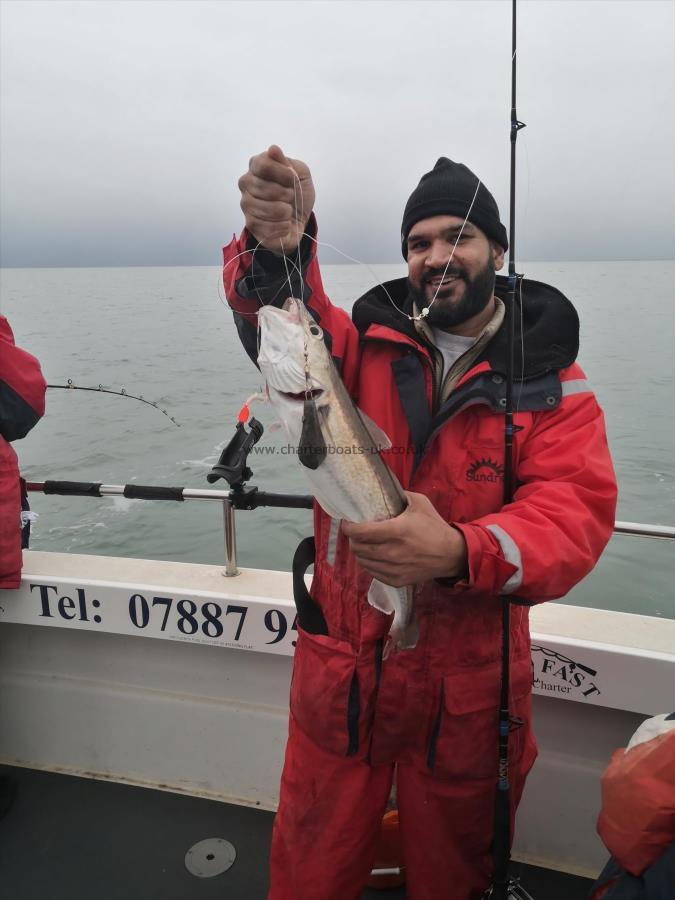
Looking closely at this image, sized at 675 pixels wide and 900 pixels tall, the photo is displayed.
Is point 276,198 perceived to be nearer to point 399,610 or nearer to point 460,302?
point 460,302

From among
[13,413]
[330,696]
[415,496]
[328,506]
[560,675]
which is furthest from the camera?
[13,413]

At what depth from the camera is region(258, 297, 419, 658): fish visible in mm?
2096

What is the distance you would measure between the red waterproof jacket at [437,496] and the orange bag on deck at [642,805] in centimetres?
55

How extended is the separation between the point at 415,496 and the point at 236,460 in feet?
4.92

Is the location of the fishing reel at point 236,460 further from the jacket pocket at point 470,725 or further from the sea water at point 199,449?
the jacket pocket at point 470,725

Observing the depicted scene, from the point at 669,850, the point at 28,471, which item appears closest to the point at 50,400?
the point at 28,471

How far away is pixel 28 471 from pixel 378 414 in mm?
12390

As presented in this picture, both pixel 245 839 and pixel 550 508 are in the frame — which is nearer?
pixel 550 508

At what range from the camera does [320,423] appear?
2.11m

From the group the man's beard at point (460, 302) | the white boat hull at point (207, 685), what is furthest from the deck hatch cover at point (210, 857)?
the man's beard at point (460, 302)

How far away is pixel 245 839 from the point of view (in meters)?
3.52

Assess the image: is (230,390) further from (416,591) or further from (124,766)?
(416,591)

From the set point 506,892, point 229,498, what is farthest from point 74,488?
point 506,892

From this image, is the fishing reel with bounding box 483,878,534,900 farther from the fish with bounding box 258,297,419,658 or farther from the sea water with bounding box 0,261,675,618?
the sea water with bounding box 0,261,675,618
